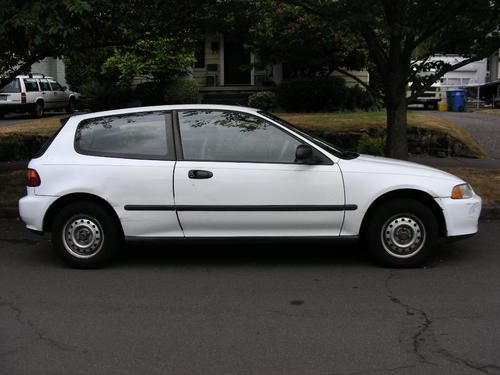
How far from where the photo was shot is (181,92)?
1966 centimetres

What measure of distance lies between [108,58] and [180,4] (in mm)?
11997

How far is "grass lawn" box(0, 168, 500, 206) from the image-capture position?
28.4ft

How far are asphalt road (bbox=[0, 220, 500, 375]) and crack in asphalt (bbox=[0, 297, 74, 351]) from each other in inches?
0.4

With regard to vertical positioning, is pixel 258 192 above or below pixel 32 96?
below

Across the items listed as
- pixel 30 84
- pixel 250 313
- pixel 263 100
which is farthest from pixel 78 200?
pixel 30 84

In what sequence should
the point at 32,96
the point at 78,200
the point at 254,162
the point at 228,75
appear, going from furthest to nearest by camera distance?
the point at 228,75 < the point at 32,96 < the point at 78,200 < the point at 254,162

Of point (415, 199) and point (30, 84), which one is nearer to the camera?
point (415, 199)

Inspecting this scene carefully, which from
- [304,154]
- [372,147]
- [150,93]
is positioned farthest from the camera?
[150,93]

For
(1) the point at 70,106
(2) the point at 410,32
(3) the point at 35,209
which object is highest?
(2) the point at 410,32

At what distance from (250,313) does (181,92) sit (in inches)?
618

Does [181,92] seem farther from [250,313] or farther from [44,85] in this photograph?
[250,313]

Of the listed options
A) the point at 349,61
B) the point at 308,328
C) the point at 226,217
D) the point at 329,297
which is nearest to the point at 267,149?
the point at 226,217

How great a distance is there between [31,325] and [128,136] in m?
2.22

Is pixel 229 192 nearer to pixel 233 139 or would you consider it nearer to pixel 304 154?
pixel 233 139
